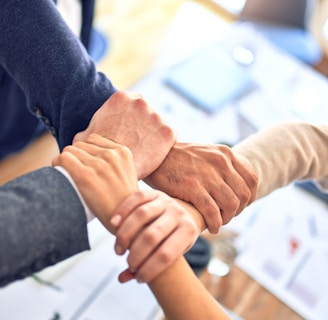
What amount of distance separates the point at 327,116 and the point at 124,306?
3.26 ft

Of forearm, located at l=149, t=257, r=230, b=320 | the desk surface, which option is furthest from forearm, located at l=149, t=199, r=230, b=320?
the desk surface

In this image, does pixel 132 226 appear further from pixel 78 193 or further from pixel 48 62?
pixel 48 62

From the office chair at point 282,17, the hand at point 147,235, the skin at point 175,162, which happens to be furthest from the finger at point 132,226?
the office chair at point 282,17

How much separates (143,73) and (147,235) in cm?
105

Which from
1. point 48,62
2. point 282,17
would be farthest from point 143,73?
point 282,17

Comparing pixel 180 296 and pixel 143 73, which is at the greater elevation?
pixel 180 296

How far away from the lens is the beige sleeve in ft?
2.52

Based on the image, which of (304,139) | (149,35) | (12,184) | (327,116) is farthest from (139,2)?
(12,184)

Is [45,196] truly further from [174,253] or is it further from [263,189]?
[263,189]

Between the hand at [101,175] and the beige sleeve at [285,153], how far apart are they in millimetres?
245

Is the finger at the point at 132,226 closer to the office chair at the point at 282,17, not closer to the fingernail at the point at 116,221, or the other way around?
the fingernail at the point at 116,221

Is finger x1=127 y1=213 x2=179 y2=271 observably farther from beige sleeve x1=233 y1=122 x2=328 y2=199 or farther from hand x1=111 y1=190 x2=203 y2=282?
beige sleeve x1=233 y1=122 x2=328 y2=199

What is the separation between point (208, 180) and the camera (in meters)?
0.68

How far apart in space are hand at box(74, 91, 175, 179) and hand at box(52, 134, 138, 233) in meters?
0.07
